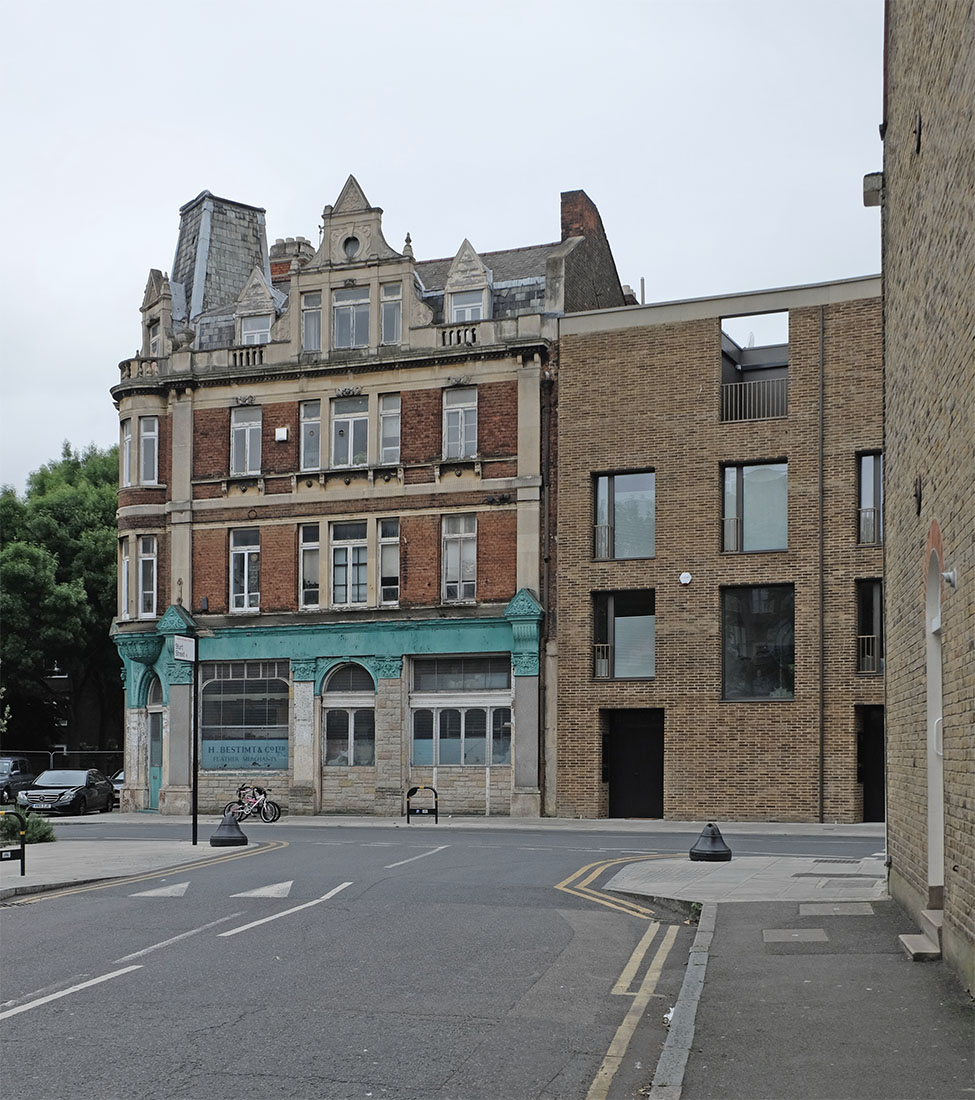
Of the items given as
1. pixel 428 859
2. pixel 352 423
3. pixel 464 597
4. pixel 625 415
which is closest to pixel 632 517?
pixel 625 415

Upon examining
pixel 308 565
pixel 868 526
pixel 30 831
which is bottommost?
pixel 30 831

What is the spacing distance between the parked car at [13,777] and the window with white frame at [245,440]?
40.3ft

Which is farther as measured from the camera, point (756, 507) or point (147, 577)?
point (147, 577)

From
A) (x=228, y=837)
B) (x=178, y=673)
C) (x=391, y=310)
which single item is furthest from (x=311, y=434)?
(x=228, y=837)

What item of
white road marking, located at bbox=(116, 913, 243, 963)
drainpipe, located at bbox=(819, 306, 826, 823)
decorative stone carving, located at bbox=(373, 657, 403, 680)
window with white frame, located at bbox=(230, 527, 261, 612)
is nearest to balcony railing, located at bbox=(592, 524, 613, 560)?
drainpipe, located at bbox=(819, 306, 826, 823)

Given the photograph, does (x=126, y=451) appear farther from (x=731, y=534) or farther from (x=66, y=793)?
(x=731, y=534)

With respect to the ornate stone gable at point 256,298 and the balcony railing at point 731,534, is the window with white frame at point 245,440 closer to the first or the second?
the ornate stone gable at point 256,298

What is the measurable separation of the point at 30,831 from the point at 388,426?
16.5m

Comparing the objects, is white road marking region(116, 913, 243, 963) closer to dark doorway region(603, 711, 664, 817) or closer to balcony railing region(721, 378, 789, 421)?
dark doorway region(603, 711, 664, 817)

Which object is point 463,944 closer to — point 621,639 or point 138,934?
point 138,934

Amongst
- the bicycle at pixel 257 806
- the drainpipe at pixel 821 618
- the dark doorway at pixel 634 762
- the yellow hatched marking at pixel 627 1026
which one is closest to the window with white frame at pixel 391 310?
the drainpipe at pixel 821 618

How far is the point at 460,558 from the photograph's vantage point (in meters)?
38.3

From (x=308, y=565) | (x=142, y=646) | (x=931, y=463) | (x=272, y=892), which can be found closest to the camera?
(x=931, y=463)

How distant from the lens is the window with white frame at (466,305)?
1544 inches
